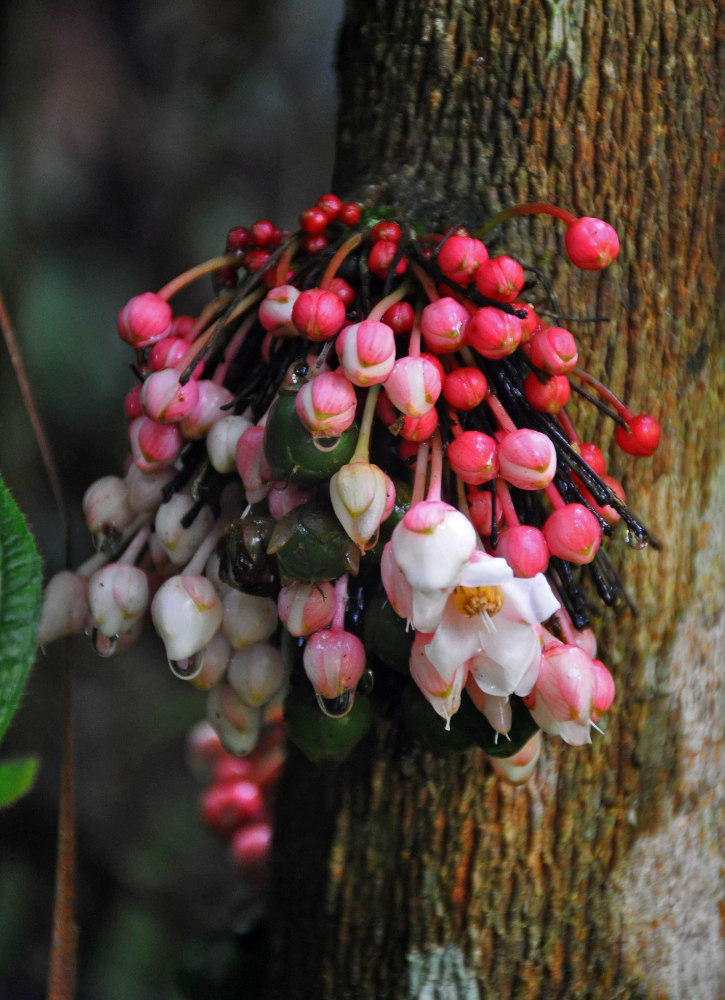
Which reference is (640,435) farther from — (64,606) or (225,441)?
(64,606)

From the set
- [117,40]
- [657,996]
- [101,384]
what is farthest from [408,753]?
[117,40]

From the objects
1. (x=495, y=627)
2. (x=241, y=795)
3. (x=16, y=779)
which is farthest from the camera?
(x=241, y=795)

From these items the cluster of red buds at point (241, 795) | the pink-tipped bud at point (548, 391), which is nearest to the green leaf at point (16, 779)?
the pink-tipped bud at point (548, 391)

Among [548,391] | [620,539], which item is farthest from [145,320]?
[620,539]

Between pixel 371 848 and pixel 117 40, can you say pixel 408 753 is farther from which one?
pixel 117 40

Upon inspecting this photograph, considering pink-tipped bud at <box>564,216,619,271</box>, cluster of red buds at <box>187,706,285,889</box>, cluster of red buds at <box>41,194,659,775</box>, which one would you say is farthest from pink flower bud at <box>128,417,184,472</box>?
cluster of red buds at <box>187,706,285,889</box>
